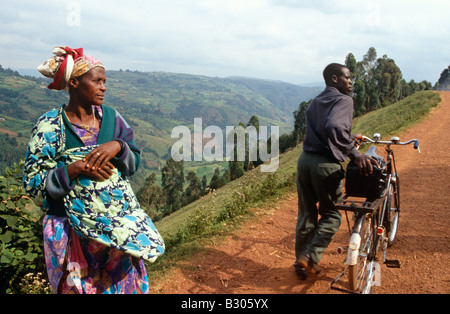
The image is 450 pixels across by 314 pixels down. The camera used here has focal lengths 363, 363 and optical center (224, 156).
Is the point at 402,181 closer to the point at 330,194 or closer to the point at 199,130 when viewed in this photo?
the point at 330,194

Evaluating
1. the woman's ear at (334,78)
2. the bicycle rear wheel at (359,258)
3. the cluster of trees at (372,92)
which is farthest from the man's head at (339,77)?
the cluster of trees at (372,92)

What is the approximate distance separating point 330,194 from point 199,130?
19543cm

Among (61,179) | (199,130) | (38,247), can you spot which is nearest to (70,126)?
(61,179)

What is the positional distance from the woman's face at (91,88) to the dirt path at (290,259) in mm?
2537

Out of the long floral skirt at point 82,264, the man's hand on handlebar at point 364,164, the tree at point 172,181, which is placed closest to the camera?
the long floral skirt at point 82,264

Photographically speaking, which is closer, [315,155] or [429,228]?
[315,155]

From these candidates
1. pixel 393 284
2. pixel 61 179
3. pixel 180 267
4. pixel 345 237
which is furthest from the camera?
pixel 345 237

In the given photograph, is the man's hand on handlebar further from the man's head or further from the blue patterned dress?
the blue patterned dress

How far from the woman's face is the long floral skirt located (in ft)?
2.90

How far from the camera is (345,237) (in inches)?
221

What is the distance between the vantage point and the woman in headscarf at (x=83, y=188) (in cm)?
248

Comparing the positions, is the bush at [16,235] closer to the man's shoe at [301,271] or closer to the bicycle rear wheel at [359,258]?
the man's shoe at [301,271]

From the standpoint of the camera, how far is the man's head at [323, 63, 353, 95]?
3.81m

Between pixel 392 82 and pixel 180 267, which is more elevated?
pixel 392 82
